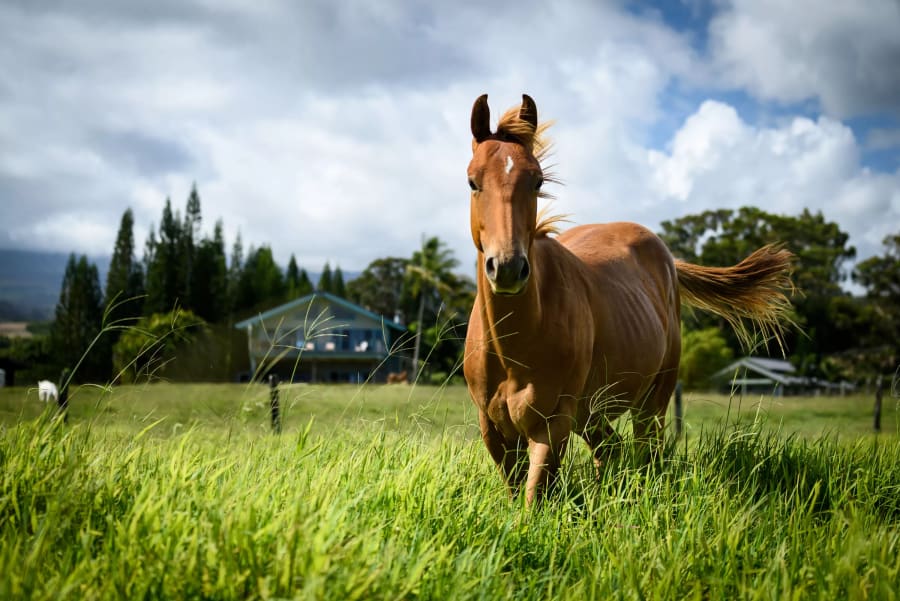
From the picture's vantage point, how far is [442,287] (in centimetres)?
5078

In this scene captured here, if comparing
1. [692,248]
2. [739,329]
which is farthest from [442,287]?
[739,329]

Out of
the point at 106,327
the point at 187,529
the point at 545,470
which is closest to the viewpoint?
the point at 187,529

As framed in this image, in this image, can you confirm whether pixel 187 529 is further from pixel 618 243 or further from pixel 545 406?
pixel 618 243

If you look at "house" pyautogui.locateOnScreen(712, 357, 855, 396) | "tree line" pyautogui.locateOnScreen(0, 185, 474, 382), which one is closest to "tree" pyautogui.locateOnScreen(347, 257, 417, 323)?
"tree line" pyautogui.locateOnScreen(0, 185, 474, 382)

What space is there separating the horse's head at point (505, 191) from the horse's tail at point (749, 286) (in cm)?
329

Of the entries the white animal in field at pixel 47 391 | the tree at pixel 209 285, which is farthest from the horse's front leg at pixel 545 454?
the tree at pixel 209 285

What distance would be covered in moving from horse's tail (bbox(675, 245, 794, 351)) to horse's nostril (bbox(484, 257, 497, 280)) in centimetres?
367

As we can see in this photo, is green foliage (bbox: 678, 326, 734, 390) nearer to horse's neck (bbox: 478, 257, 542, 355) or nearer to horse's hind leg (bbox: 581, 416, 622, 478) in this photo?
horse's hind leg (bbox: 581, 416, 622, 478)

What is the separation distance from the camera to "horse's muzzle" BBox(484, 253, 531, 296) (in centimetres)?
265

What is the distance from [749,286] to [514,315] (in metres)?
3.54

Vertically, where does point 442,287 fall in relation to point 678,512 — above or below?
above

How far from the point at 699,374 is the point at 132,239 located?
5489cm

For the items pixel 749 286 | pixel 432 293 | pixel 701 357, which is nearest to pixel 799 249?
pixel 701 357

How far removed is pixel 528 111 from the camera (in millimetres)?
3350
